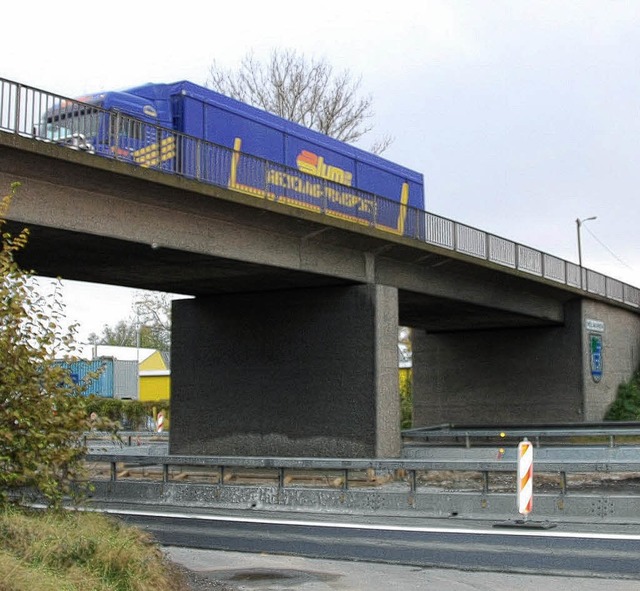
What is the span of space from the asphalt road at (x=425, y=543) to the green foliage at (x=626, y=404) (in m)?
26.8

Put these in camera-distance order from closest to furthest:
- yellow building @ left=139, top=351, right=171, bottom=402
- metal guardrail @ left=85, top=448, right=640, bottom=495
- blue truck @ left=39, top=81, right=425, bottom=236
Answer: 1. metal guardrail @ left=85, top=448, right=640, bottom=495
2. blue truck @ left=39, top=81, right=425, bottom=236
3. yellow building @ left=139, top=351, right=171, bottom=402

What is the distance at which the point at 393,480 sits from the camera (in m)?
21.9

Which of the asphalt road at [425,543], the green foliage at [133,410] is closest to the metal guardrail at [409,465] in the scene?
the asphalt road at [425,543]

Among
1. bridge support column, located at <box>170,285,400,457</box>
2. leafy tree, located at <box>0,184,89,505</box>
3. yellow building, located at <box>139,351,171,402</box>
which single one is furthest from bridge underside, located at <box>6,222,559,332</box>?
yellow building, located at <box>139,351,171,402</box>

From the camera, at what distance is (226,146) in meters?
23.1

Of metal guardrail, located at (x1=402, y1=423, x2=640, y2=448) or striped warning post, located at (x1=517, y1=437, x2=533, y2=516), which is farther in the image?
metal guardrail, located at (x1=402, y1=423, x2=640, y2=448)

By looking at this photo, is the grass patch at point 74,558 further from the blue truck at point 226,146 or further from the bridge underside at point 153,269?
the blue truck at point 226,146

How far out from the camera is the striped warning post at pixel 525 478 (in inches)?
542

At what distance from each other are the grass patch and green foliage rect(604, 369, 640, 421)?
33.1 metres

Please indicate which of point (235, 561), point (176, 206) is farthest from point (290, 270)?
point (235, 561)

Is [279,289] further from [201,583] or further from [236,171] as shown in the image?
[201,583]

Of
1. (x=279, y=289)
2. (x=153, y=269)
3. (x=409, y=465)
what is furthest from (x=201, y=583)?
(x=279, y=289)

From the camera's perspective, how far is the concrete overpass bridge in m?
18.3

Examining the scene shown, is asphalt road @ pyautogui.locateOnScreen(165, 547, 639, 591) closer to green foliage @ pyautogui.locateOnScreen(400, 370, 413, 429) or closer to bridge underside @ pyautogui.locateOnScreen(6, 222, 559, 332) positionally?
bridge underside @ pyautogui.locateOnScreen(6, 222, 559, 332)
